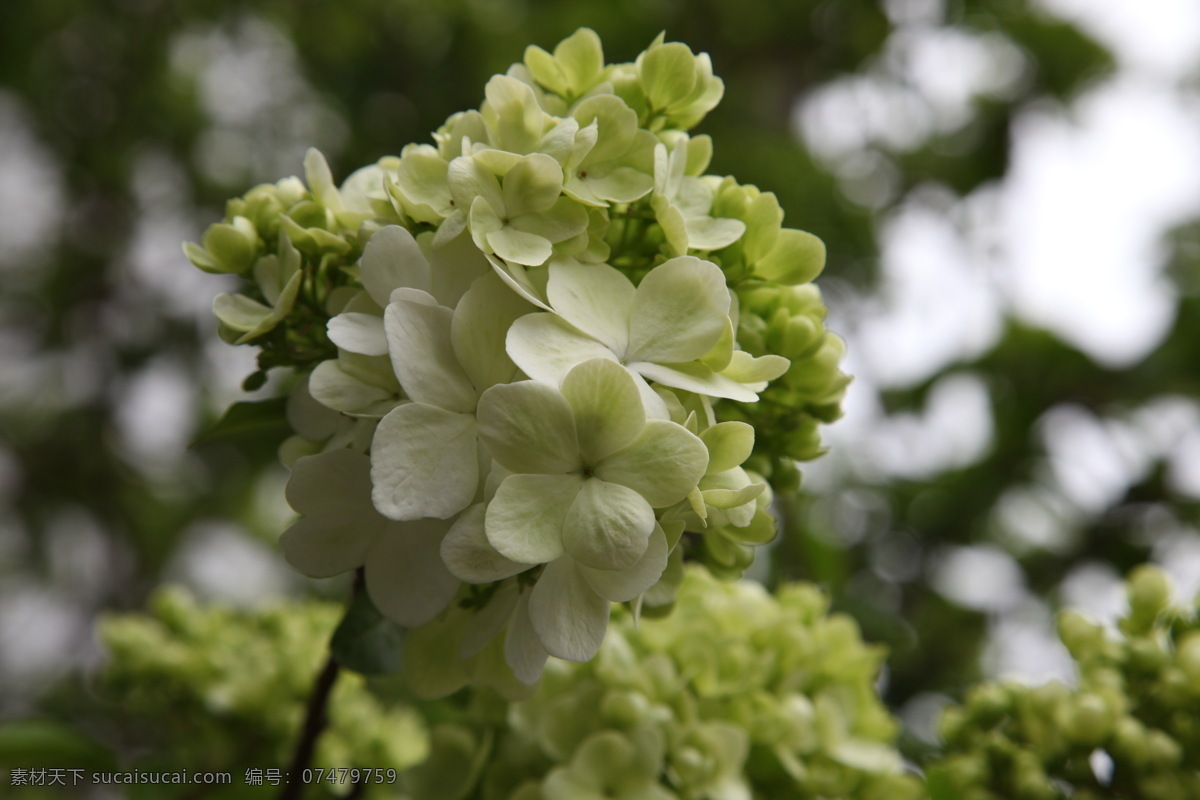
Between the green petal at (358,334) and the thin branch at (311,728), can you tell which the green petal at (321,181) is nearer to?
the green petal at (358,334)

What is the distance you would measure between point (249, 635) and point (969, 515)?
792mm

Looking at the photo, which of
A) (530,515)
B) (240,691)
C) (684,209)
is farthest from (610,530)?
(240,691)

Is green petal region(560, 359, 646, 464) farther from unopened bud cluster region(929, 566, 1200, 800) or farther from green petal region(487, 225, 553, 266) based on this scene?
unopened bud cluster region(929, 566, 1200, 800)

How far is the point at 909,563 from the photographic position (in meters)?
1.05

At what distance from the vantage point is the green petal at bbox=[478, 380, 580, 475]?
0.80 feet

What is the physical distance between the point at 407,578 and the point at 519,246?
0.11 m

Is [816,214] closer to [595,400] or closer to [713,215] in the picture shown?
[713,215]

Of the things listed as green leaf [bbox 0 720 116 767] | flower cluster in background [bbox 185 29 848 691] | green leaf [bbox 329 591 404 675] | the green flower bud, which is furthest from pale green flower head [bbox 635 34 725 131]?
green leaf [bbox 0 720 116 767]

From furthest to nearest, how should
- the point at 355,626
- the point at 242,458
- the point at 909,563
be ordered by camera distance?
the point at 242,458, the point at 909,563, the point at 355,626

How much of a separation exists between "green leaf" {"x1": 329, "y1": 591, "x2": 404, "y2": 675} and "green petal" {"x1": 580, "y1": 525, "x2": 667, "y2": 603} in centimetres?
12

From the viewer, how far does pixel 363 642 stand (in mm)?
348

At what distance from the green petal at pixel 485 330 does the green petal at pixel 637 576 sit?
0.06 m

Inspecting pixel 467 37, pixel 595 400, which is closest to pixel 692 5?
pixel 467 37

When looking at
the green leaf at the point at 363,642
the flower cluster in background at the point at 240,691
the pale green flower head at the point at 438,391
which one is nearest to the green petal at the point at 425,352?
the pale green flower head at the point at 438,391
